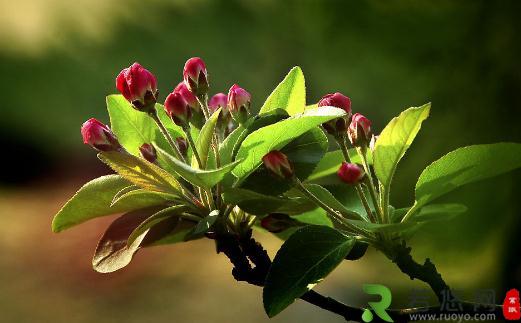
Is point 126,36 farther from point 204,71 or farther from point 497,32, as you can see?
point 204,71

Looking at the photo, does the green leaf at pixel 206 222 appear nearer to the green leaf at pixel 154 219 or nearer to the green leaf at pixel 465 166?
the green leaf at pixel 154 219

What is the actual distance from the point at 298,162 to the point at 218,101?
96mm

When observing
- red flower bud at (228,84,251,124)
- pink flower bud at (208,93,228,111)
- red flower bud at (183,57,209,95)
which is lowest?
red flower bud at (228,84,251,124)

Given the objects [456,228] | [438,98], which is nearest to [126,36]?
[438,98]

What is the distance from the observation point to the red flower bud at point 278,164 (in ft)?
1.55

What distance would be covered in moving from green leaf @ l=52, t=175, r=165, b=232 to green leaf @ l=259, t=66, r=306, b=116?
0.38ft

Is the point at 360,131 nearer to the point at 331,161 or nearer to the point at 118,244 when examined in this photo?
the point at 331,161

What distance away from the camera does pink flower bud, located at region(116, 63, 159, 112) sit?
1.64 feet

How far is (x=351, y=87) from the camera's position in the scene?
196 centimetres

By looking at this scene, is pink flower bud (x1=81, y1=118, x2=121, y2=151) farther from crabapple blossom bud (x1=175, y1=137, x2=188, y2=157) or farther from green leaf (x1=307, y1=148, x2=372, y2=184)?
green leaf (x1=307, y1=148, x2=372, y2=184)

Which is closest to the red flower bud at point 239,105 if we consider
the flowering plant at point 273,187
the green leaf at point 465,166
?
the flowering plant at point 273,187

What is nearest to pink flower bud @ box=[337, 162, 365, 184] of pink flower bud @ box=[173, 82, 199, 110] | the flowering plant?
the flowering plant

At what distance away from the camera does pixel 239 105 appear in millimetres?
514

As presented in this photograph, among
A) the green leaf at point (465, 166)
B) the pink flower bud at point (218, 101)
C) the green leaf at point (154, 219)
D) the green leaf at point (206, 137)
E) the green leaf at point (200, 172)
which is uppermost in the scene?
the pink flower bud at point (218, 101)
